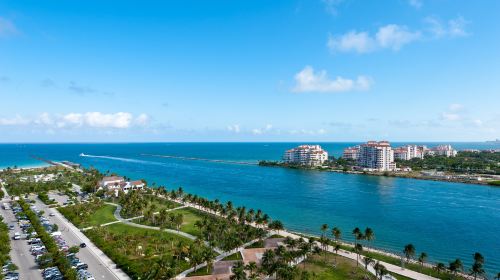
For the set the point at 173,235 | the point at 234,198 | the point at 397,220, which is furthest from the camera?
the point at 234,198

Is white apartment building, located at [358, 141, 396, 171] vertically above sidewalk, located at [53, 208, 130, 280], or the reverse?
white apartment building, located at [358, 141, 396, 171]

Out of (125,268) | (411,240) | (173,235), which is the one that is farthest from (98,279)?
(411,240)

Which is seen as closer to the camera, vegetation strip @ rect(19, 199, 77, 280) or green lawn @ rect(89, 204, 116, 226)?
vegetation strip @ rect(19, 199, 77, 280)

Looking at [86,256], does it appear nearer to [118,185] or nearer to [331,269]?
[331,269]

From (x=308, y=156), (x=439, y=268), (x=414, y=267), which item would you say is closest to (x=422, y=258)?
(x=414, y=267)

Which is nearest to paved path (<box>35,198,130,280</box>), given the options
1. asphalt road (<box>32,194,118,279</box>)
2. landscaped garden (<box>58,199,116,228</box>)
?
asphalt road (<box>32,194,118,279</box>)

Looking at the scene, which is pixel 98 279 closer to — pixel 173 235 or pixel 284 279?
pixel 173 235

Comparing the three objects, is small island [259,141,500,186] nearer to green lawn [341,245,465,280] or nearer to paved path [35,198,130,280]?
green lawn [341,245,465,280]

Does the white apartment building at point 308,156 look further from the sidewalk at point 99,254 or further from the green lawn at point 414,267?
the sidewalk at point 99,254
